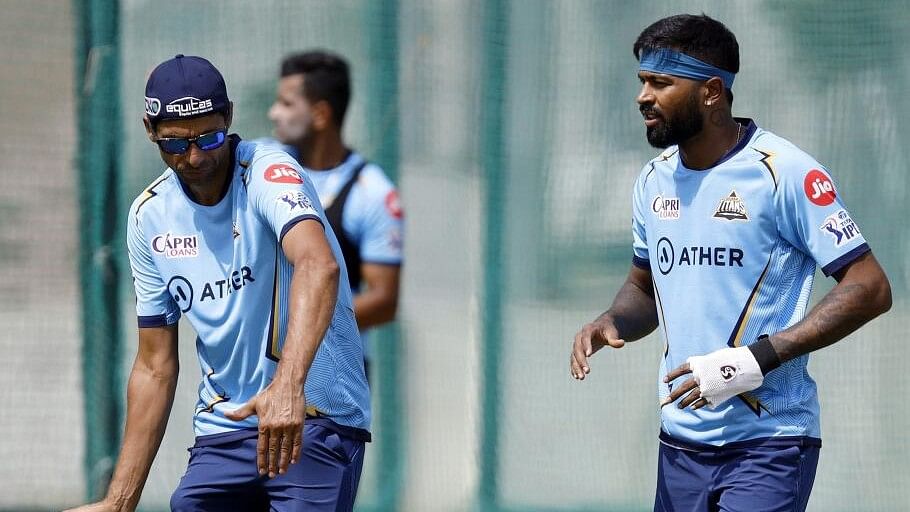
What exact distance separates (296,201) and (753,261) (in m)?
1.27

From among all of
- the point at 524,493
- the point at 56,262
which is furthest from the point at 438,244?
the point at 56,262

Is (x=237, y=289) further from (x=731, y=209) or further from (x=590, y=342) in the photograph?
(x=731, y=209)

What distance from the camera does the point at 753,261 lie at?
12.7 feet

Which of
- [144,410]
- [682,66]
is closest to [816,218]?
[682,66]

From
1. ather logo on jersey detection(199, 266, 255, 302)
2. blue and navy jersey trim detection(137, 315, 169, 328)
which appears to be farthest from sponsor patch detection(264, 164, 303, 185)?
blue and navy jersey trim detection(137, 315, 169, 328)

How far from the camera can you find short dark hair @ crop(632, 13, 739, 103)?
4023 mm

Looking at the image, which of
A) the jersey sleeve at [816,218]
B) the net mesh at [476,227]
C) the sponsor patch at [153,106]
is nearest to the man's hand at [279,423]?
the sponsor patch at [153,106]

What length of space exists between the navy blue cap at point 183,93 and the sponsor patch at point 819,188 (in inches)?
63.4

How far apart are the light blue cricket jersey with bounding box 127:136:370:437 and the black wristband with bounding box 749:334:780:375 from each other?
1088 millimetres

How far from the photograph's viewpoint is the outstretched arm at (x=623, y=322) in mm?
4039

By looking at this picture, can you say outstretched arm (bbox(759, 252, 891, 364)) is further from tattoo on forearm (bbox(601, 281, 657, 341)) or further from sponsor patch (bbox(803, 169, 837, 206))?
tattoo on forearm (bbox(601, 281, 657, 341))

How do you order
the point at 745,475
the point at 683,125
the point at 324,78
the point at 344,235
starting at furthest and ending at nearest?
the point at 324,78 → the point at 344,235 → the point at 683,125 → the point at 745,475

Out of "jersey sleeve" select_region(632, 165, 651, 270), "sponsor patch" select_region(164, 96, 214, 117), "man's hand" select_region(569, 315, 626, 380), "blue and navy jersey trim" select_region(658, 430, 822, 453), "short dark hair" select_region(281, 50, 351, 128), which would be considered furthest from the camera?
"short dark hair" select_region(281, 50, 351, 128)

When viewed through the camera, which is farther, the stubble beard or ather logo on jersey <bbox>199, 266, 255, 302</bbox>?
the stubble beard
